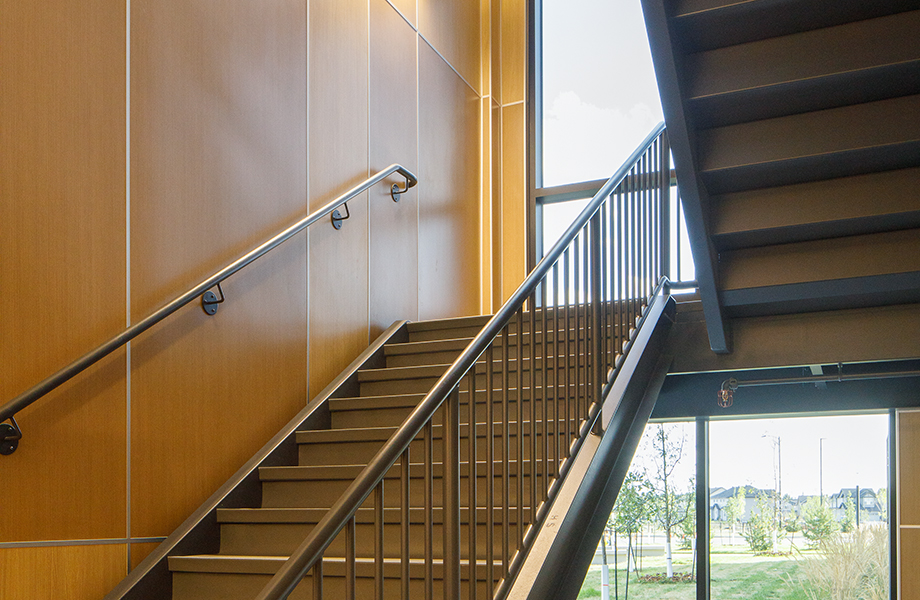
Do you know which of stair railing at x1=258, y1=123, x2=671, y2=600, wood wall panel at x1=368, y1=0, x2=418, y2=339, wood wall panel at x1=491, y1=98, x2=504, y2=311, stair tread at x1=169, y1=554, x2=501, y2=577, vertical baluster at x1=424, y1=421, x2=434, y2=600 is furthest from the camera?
wood wall panel at x1=491, y1=98, x2=504, y2=311

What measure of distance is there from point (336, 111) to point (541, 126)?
8.59ft

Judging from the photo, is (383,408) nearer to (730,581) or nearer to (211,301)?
(211,301)

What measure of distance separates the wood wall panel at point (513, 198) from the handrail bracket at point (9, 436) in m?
4.35

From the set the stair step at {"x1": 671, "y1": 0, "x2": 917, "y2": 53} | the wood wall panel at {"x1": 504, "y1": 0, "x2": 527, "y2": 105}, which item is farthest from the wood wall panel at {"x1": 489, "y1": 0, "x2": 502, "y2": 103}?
the stair step at {"x1": 671, "y1": 0, "x2": 917, "y2": 53}

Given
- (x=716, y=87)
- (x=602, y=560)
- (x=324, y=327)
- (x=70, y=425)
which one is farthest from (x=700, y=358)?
(x=602, y=560)

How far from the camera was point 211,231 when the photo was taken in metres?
3.54

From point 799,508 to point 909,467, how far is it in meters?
0.82

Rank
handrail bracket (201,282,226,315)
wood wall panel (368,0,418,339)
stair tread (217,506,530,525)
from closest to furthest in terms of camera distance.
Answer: stair tread (217,506,530,525) → handrail bracket (201,282,226,315) → wood wall panel (368,0,418,339)

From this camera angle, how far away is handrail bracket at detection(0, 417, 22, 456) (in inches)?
98.5

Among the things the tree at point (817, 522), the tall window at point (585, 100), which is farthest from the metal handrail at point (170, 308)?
the tree at point (817, 522)

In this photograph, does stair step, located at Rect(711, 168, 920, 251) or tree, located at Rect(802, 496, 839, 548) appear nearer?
stair step, located at Rect(711, 168, 920, 251)

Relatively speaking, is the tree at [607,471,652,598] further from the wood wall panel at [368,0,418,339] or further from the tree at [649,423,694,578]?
the wood wall panel at [368,0,418,339]

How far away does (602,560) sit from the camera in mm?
6590

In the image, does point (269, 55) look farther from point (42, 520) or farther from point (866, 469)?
point (866, 469)
